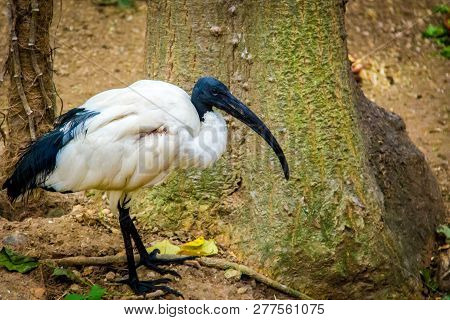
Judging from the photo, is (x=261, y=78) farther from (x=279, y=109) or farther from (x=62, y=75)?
(x=62, y=75)

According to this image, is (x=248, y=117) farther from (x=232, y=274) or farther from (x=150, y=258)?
(x=150, y=258)

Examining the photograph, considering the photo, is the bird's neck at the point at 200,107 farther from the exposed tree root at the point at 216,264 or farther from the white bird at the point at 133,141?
the exposed tree root at the point at 216,264

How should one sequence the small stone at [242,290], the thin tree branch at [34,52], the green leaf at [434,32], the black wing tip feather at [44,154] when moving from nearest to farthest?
the black wing tip feather at [44,154] < the small stone at [242,290] < the thin tree branch at [34,52] < the green leaf at [434,32]

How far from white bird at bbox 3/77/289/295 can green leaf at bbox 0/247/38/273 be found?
0.43 m

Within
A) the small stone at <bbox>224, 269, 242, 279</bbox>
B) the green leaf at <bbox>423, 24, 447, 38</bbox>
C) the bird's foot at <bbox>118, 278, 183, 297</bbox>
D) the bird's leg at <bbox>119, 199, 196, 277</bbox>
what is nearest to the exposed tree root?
the small stone at <bbox>224, 269, 242, 279</bbox>

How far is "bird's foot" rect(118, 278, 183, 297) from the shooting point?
5090 millimetres

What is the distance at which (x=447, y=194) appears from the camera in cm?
732

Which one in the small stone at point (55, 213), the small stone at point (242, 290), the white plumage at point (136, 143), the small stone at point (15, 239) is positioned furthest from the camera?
the small stone at point (55, 213)

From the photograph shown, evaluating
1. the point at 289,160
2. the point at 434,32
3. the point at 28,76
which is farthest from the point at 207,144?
the point at 434,32

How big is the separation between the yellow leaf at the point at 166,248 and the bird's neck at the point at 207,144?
0.80 metres

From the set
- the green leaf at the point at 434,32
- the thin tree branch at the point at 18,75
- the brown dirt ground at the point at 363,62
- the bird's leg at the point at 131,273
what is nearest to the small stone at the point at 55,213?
the brown dirt ground at the point at 363,62

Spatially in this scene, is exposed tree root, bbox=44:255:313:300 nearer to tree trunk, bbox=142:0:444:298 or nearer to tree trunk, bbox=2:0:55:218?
tree trunk, bbox=142:0:444:298

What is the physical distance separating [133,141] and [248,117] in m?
0.75

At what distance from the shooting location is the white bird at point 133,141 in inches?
186
